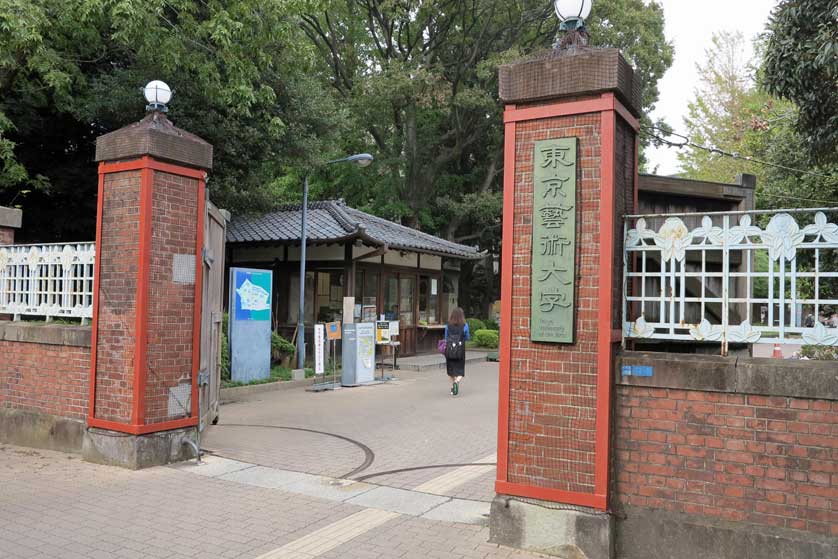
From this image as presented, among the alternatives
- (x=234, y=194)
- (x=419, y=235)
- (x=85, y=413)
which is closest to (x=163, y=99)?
(x=85, y=413)

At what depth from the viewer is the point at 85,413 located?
23.7 feet

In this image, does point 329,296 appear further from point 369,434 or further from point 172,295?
point 172,295

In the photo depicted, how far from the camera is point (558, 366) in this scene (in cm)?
467

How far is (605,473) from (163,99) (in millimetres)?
5971

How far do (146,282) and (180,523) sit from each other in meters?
2.70

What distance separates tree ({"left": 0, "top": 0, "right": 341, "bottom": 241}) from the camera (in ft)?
34.6

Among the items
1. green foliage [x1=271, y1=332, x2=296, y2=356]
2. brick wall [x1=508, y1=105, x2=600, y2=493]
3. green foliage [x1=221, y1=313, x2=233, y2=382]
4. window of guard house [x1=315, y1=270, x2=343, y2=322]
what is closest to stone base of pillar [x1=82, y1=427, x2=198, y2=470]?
brick wall [x1=508, y1=105, x2=600, y2=493]

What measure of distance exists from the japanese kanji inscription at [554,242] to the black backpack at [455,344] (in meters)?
7.83

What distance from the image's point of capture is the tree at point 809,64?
7.79 meters

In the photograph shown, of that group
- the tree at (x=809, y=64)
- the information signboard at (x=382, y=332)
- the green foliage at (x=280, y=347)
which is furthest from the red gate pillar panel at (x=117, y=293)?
the green foliage at (x=280, y=347)

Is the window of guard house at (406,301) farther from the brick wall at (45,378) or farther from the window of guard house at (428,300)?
the brick wall at (45,378)

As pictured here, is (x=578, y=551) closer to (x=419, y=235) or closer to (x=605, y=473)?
(x=605, y=473)

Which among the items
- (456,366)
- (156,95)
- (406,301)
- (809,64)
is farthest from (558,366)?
(406,301)

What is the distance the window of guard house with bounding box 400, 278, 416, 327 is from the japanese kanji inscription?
50.3 ft
